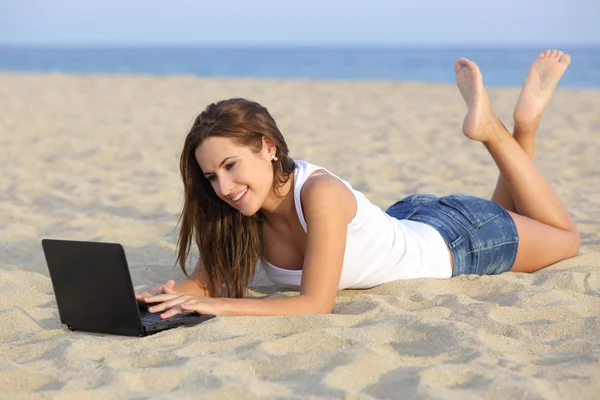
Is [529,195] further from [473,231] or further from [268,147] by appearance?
[268,147]

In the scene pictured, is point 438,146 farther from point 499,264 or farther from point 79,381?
point 79,381

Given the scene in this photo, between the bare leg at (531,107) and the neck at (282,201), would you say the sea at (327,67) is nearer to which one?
the bare leg at (531,107)

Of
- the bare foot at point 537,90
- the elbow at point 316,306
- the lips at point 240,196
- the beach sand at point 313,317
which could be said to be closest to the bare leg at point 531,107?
the bare foot at point 537,90

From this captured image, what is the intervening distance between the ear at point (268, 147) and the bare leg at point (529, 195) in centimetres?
124

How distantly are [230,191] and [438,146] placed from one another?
5.39 meters

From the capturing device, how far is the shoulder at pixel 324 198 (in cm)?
294

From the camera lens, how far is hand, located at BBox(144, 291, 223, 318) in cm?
279

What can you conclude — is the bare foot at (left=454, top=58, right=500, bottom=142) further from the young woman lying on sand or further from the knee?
the knee

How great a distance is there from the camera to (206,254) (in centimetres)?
332

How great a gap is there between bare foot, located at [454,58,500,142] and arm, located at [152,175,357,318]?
118cm

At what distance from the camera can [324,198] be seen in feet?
9.70

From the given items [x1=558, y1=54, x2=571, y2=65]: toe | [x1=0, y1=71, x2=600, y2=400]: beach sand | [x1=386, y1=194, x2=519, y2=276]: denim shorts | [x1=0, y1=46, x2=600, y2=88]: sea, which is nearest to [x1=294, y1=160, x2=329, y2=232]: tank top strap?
[x1=0, y1=71, x2=600, y2=400]: beach sand

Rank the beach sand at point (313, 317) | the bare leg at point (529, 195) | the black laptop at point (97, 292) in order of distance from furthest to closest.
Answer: the bare leg at point (529, 195) < the black laptop at point (97, 292) < the beach sand at point (313, 317)

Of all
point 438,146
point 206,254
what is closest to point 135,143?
point 438,146
